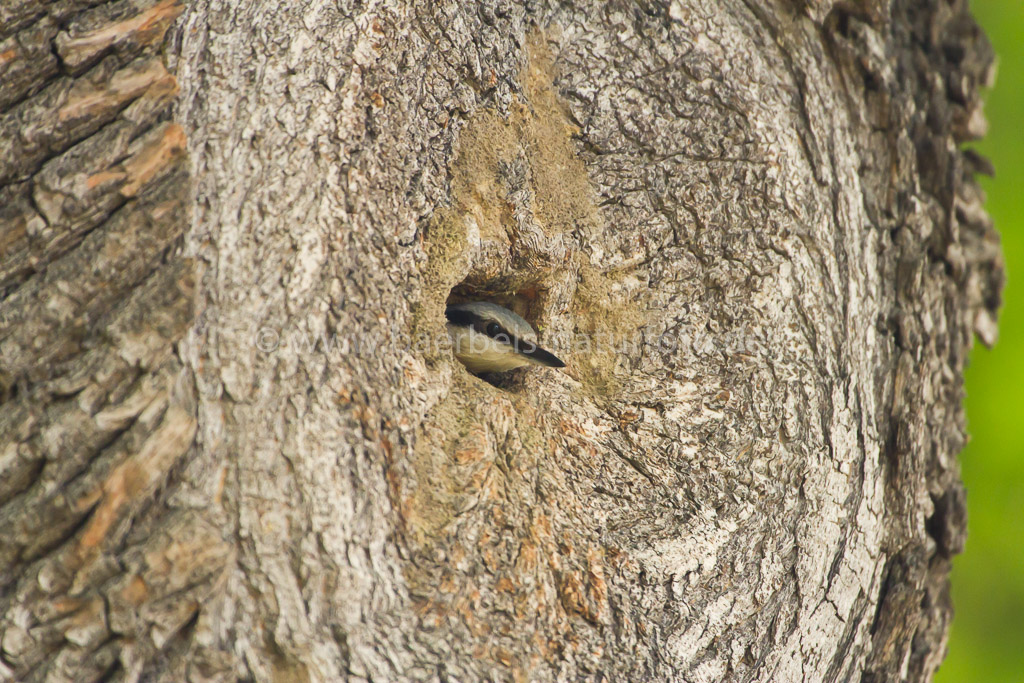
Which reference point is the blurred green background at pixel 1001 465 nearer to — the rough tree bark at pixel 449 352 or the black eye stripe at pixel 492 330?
the rough tree bark at pixel 449 352

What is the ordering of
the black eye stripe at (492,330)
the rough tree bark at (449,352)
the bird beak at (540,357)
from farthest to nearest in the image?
the black eye stripe at (492,330), the bird beak at (540,357), the rough tree bark at (449,352)

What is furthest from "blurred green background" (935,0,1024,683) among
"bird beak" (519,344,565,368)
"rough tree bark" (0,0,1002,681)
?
"bird beak" (519,344,565,368)

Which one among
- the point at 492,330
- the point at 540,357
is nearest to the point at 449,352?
the point at 540,357

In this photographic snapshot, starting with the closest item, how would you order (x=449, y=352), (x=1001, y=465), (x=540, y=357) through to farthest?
(x=449, y=352)
(x=540, y=357)
(x=1001, y=465)

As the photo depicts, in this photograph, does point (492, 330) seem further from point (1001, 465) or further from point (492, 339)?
point (1001, 465)

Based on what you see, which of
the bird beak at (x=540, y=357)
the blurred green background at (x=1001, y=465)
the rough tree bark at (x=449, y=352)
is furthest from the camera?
the blurred green background at (x=1001, y=465)

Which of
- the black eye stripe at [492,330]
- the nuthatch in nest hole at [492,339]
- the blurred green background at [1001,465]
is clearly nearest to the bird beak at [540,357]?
the nuthatch in nest hole at [492,339]
